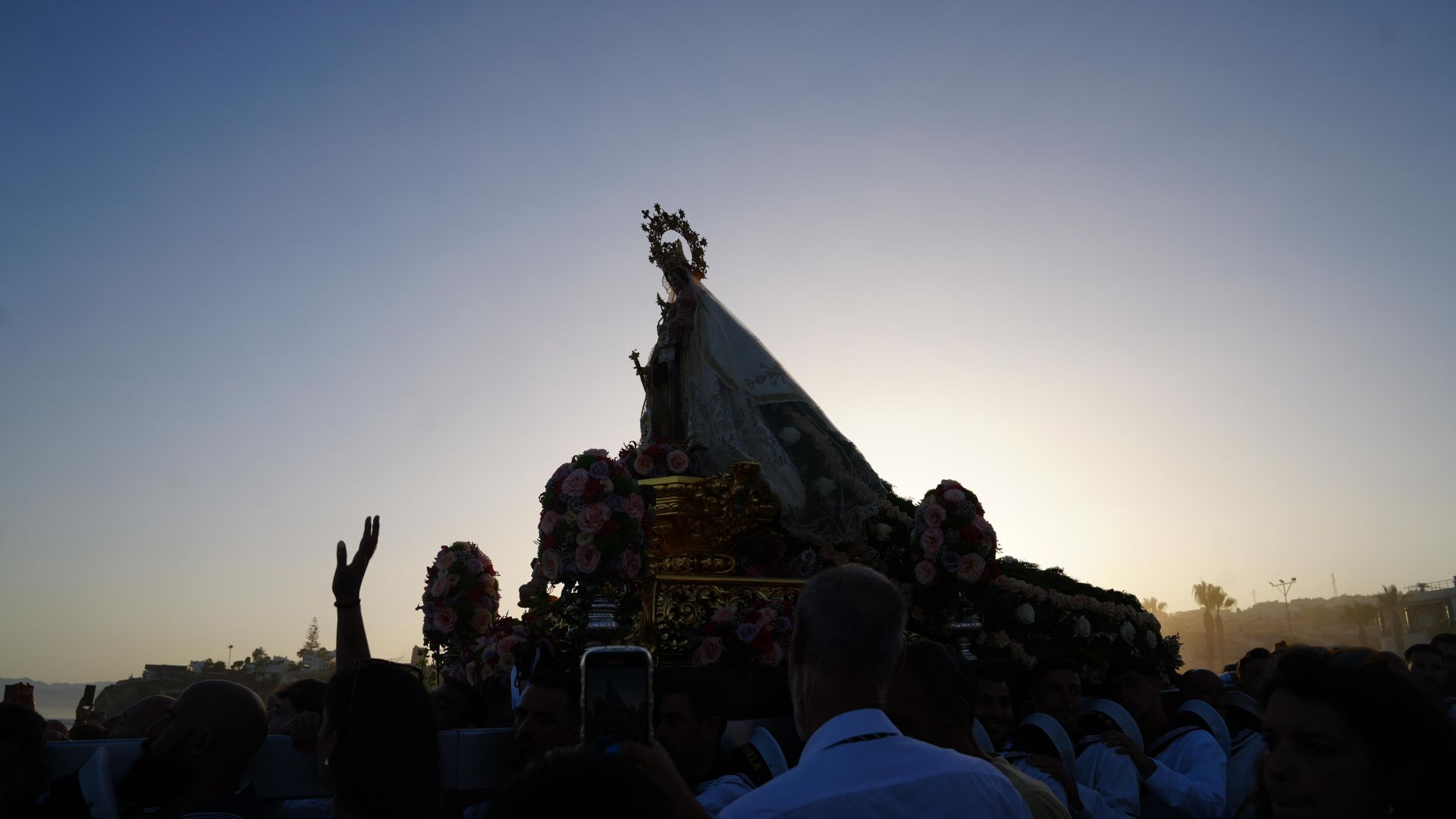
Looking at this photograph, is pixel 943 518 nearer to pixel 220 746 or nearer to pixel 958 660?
pixel 958 660

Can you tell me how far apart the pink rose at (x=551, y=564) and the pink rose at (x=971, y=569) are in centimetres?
381

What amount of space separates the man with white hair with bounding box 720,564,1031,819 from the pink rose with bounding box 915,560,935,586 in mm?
6391

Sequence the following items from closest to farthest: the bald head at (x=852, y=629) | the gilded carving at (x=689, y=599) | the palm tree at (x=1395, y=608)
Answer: the bald head at (x=852, y=629)
the gilded carving at (x=689, y=599)
the palm tree at (x=1395, y=608)

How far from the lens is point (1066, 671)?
20.4 feet

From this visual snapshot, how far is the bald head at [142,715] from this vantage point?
5453 millimetres

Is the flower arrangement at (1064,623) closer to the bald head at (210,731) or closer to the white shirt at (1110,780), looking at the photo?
the white shirt at (1110,780)

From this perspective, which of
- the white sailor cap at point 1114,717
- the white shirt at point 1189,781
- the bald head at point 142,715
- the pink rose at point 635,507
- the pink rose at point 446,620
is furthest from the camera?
the pink rose at point 446,620

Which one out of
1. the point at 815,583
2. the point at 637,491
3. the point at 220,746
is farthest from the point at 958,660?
the point at 637,491

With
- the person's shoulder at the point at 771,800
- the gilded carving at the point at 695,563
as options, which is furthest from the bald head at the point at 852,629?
the gilded carving at the point at 695,563

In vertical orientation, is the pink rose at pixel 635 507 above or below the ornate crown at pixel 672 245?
below

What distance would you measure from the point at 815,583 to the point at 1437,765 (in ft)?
6.23

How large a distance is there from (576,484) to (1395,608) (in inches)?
3285

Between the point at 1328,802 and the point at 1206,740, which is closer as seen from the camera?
the point at 1328,802

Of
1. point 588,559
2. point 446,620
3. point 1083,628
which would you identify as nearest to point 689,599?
point 588,559
